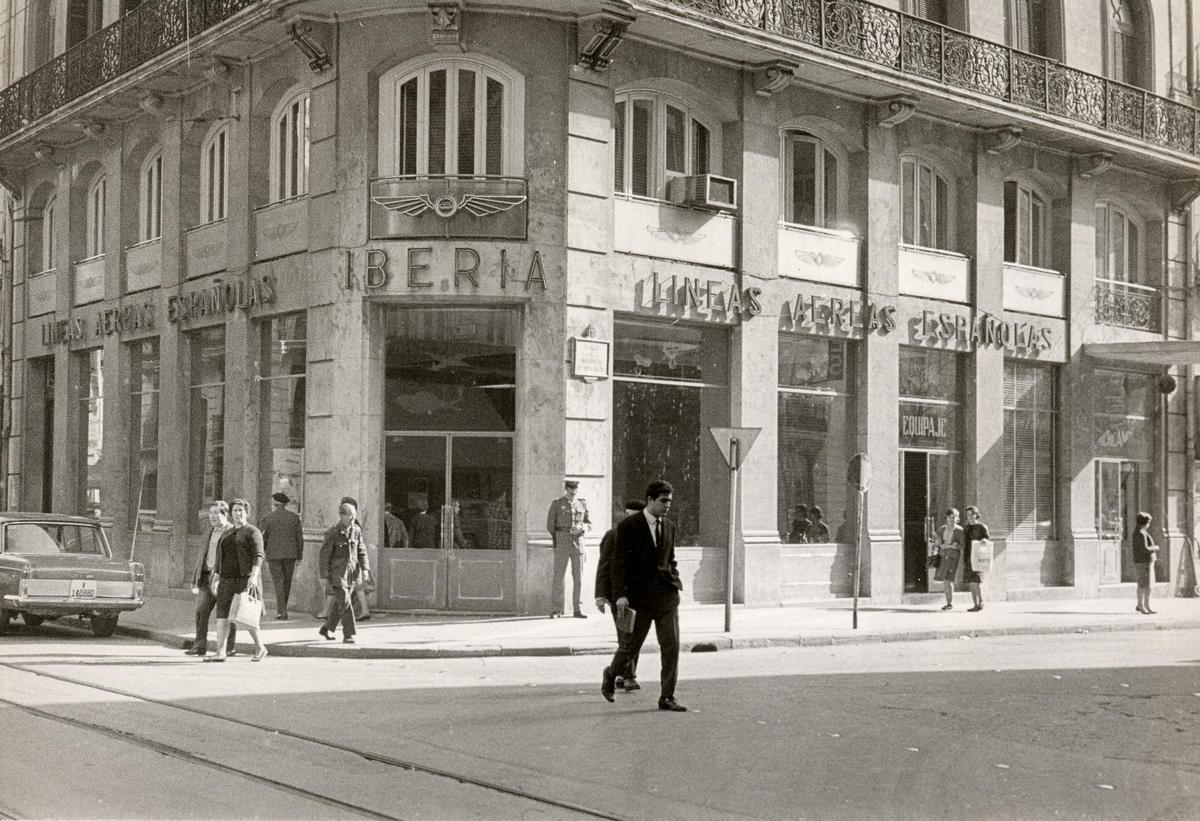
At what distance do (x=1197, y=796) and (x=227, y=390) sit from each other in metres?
16.3

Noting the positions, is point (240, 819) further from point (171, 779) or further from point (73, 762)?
point (73, 762)

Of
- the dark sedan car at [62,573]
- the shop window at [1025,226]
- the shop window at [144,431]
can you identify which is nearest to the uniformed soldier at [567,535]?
the dark sedan car at [62,573]

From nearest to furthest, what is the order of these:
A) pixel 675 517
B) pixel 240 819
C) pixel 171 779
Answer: pixel 240 819 < pixel 171 779 < pixel 675 517

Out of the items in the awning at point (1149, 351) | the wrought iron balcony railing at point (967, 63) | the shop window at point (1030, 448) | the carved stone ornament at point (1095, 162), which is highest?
the wrought iron balcony railing at point (967, 63)

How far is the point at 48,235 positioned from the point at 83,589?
13981 mm

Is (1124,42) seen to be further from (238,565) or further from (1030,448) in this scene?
(238,565)

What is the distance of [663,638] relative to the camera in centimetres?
1082

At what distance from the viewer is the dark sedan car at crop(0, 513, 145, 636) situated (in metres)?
15.8

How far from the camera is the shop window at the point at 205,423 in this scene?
21.9 meters

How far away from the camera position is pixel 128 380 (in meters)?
24.4

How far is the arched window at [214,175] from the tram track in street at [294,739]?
1248 centimetres

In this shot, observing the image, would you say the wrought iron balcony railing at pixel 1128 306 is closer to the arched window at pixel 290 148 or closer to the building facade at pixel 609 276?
the building facade at pixel 609 276

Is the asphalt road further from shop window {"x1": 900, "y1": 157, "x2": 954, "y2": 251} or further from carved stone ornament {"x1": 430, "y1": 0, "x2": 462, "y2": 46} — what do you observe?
shop window {"x1": 900, "y1": 157, "x2": 954, "y2": 251}

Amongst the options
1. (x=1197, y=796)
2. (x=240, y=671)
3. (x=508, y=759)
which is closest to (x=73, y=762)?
(x=508, y=759)
